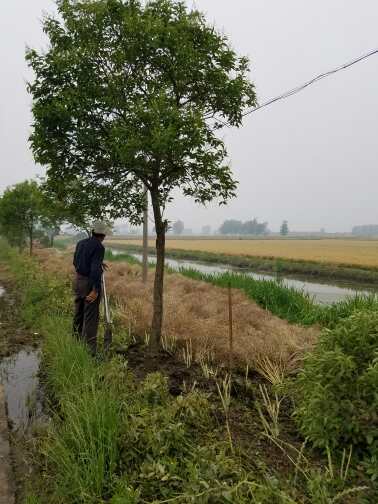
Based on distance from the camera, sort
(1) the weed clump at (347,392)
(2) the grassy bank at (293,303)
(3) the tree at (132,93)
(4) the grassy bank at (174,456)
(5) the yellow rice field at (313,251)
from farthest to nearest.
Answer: (5) the yellow rice field at (313,251) → (2) the grassy bank at (293,303) → (3) the tree at (132,93) → (1) the weed clump at (347,392) → (4) the grassy bank at (174,456)

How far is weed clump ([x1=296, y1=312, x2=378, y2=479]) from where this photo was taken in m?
2.71

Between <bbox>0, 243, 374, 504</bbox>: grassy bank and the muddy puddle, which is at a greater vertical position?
<bbox>0, 243, 374, 504</bbox>: grassy bank

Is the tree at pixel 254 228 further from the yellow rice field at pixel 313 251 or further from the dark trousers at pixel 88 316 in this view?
the dark trousers at pixel 88 316

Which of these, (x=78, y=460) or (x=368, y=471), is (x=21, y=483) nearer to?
(x=78, y=460)

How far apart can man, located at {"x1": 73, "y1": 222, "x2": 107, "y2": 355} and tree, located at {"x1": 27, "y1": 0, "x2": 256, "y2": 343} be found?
72 centimetres

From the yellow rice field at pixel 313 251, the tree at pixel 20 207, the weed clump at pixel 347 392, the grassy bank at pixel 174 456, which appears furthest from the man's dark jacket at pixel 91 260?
the yellow rice field at pixel 313 251

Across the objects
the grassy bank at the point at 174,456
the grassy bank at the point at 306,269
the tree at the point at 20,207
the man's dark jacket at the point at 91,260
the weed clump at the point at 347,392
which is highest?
the tree at the point at 20,207

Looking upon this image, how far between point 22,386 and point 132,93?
3838 mm

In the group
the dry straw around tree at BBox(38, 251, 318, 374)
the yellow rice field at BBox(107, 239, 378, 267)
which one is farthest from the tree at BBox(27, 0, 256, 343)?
the yellow rice field at BBox(107, 239, 378, 267)

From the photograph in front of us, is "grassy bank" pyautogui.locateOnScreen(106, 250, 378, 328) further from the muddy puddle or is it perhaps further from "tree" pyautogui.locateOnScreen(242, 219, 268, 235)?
"tree" pyautogui.locateOnScreen(242, 219, 268, 235)

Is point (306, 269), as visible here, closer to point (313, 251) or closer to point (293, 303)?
point (313, 251)

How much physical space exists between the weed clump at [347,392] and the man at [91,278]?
2925mm

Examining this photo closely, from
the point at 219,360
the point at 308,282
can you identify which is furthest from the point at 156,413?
the point at 308,282

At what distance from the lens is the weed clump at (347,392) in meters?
2.71
